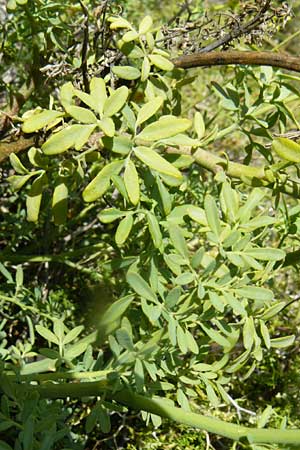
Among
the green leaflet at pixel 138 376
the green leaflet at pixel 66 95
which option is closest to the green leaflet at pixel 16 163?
the green leaflet at pixel 66 95

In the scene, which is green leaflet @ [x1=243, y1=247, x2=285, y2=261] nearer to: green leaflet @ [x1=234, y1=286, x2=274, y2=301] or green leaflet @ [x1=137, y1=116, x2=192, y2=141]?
green leaflet @ [x1=234, y1=286, x2=274, y2=301]

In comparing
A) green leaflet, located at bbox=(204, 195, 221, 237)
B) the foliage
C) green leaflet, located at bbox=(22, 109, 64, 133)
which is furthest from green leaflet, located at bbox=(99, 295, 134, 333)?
green leaflet, located at bbox=(22, 109, 64, 133)

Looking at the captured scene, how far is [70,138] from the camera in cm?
76

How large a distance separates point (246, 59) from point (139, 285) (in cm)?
38

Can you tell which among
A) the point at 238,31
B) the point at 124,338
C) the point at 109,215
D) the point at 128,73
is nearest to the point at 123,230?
the point at 109,215

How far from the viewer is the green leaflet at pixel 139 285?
0.78 meters

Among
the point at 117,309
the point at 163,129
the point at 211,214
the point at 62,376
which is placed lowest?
the point at 62,376

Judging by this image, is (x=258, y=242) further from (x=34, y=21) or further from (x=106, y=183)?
(x=34, y=21)

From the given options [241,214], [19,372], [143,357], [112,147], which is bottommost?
[19,372]

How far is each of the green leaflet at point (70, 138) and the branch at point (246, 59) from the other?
1.01 feet

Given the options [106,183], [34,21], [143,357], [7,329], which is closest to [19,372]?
[143,357]

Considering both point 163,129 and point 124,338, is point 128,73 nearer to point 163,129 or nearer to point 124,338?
point 163,129

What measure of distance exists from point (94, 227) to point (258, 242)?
0.58 metres

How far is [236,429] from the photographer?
771 millimetres
